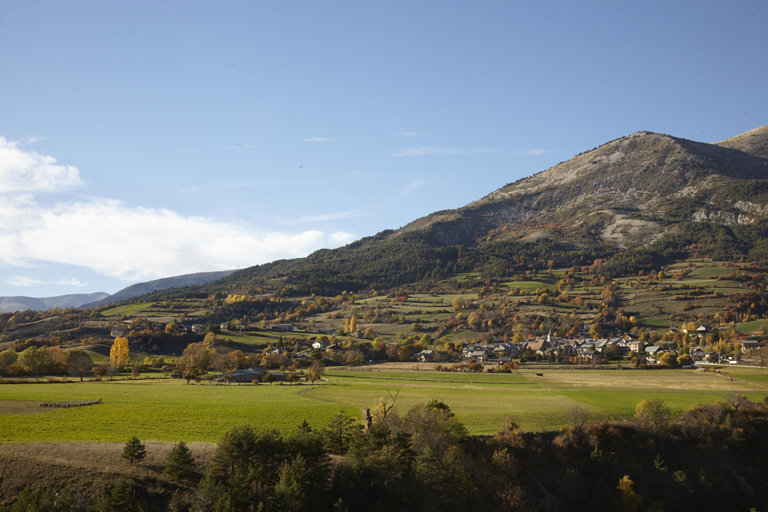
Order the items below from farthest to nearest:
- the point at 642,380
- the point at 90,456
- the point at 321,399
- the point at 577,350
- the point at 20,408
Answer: the point at 577,350
the point at 642,380
the point at 321,399
the point at 20,408
the point at 90,456

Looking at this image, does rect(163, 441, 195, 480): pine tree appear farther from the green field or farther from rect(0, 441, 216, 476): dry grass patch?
the green field

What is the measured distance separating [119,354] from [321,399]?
65840mm

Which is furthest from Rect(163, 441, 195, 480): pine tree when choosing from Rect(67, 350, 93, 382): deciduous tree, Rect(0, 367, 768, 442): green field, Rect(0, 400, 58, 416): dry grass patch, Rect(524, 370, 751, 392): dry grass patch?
Rect(524, 370, 751, 392): dry grass patch

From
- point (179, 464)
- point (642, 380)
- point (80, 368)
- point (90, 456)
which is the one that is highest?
point (80, 368)

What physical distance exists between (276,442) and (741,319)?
169821 millimetres

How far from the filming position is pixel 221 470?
120 ft

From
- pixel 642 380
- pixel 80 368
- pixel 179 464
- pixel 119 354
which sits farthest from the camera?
pixel 119 354

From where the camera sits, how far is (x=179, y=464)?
3575 centimetres

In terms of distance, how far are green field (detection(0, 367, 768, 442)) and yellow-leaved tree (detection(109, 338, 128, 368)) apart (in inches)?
1193

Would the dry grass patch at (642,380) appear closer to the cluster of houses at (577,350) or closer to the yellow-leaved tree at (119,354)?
the cluster of houses at (577,350)

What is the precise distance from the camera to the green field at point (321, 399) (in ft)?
149

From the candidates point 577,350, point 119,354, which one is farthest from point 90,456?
point 577,350

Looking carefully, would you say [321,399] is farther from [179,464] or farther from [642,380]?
[642,380]

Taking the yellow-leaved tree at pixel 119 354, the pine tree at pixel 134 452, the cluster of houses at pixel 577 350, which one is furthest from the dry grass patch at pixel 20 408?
the cluster of houses at pixel 577 350
